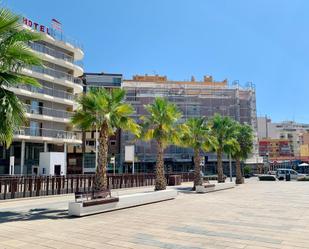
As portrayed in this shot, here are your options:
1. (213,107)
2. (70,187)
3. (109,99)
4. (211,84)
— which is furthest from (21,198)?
(211,84)

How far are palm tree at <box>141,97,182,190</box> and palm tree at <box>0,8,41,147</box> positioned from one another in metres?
13.2

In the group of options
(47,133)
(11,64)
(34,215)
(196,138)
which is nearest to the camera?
(11,64)

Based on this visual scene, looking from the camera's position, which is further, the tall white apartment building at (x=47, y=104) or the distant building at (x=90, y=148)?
the distant building at (x=90, y=148)

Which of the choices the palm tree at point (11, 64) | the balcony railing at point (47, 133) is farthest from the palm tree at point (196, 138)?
the balcony railing at point (47, 133)

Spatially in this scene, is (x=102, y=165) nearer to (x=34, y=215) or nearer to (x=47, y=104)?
(x=34, y=215)

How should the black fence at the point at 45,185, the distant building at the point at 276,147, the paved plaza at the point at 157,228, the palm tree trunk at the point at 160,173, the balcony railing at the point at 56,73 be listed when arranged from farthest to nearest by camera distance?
the distant building at the point at 276,147
the balcony railing at the point at 56,73
the palm tree trunk at the point at 160,173
the black fence at the point at 45,185
the paved plaza at the point at 157,228

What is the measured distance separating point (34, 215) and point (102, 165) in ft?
13.6

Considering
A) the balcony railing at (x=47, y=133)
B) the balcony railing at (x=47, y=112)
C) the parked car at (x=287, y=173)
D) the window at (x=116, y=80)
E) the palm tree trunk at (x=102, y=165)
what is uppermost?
the window at (x=116, y=80)

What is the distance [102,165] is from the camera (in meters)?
16.4

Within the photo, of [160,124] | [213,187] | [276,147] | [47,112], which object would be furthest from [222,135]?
[276,147]

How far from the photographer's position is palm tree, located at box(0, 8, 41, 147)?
899cm

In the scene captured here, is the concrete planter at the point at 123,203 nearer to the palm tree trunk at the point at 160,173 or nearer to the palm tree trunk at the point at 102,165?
the palm tree trunk at the point at 102,165

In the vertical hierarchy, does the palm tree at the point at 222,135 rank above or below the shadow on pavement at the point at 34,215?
above

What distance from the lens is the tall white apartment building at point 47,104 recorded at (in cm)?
4056
